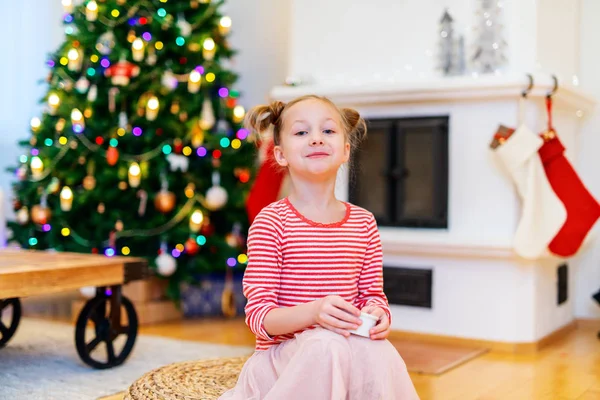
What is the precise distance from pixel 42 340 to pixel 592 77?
265 cm

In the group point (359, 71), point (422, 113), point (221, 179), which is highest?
point (359, 71)

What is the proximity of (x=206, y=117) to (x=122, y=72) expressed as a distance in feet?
1.41

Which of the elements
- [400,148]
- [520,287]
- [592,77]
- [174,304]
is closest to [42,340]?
[174,304]

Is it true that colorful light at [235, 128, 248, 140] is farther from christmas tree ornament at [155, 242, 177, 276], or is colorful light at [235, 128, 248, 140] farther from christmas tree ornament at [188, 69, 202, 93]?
christmas tree ornament at [155, 242, 177, 276]

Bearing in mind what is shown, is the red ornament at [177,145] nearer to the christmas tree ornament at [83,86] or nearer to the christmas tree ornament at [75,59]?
the christmas tree ornament at [83,86]

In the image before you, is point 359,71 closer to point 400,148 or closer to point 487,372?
point 400,148

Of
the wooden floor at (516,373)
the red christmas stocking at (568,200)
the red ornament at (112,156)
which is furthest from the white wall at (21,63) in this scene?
the red christmas stocking at (568,200)

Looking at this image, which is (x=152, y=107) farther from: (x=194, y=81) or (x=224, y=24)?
(x=224, y=24)

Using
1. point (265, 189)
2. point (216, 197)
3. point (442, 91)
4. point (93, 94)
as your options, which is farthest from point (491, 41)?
point (93, 94)

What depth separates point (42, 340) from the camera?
114 inches

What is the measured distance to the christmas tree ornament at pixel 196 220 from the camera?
332cm

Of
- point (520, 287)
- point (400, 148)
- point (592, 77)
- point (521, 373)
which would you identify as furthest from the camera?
point (592, 77)

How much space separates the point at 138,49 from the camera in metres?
3.37

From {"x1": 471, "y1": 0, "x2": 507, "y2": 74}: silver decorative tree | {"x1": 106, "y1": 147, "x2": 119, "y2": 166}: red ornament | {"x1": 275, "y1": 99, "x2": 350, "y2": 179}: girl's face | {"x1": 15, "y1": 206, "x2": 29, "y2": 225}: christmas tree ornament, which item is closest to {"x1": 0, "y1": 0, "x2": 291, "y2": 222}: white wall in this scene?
{"x1": 15, "y1": 206, "x2": 29, "y2": 225}: christmas tree ornament
